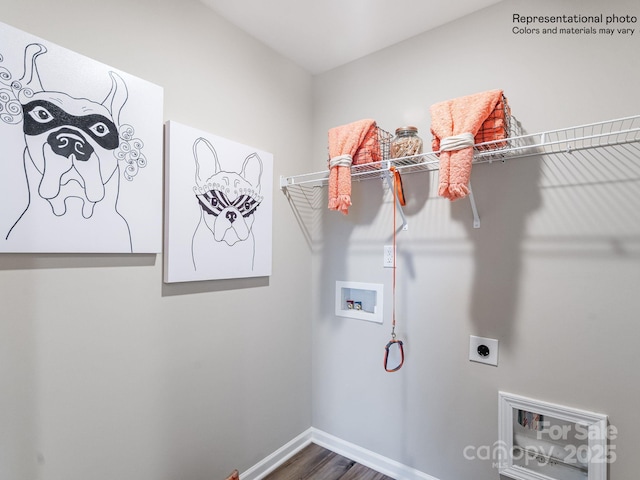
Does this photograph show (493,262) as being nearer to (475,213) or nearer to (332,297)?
(475,213)

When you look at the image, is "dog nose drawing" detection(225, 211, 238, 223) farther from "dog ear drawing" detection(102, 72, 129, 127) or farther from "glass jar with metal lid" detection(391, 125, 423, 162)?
"glass jar with metal lid" detection(391, 125, 423, 162)

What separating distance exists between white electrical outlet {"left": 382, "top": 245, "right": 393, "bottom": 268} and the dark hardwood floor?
1.15 m

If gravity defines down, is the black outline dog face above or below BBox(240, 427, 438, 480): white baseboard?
above

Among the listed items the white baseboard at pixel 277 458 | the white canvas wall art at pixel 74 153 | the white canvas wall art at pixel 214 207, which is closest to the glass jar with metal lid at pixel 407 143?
the white canvas wall art at pixel 214 207

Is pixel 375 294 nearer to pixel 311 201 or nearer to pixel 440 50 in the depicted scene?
pixel 311 201

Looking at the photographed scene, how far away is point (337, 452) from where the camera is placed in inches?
77.8

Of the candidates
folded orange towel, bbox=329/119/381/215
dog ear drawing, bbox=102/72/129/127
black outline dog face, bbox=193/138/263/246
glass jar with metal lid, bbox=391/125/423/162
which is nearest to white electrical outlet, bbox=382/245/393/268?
folded orange towel, bbox=329/119/381/215

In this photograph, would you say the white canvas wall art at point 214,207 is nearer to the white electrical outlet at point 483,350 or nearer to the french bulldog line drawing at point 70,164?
the french bulldog line drawing at point 70,164

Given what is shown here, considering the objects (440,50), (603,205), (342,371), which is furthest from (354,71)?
(342,371)

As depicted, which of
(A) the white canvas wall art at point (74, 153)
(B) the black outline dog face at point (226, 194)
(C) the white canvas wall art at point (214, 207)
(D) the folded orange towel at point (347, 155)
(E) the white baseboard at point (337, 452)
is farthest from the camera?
(E) the white baseboard at point (337, 452)

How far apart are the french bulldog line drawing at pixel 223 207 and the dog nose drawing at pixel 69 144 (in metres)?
0.42

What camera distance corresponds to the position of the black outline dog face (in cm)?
150

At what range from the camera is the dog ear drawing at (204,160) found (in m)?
1.47

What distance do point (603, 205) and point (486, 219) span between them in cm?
41
